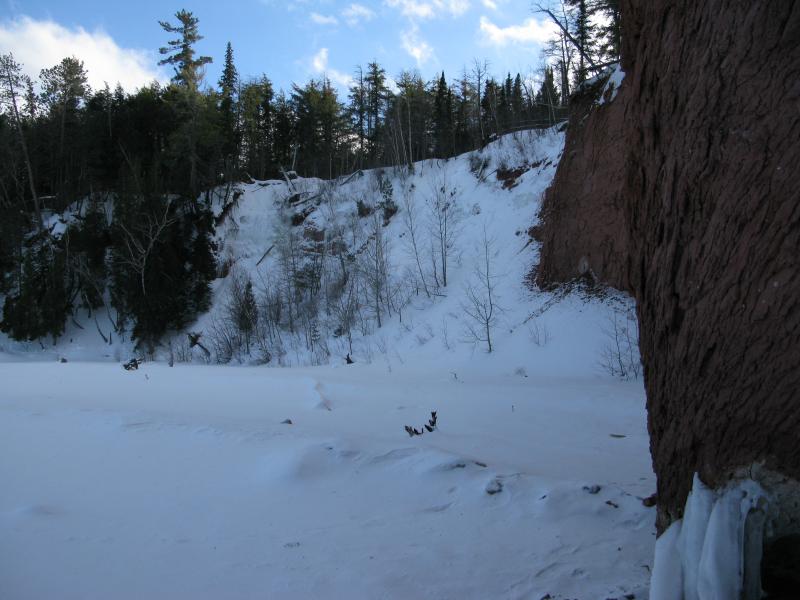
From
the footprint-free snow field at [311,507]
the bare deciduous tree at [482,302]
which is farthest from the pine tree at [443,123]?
the footprint-free snow field at [311,507]

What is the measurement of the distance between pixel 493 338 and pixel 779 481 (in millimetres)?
13487

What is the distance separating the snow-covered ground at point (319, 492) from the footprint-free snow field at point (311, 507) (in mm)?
12

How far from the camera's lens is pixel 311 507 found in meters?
2.97

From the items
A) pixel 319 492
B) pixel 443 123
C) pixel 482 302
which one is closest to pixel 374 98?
pixel 443 123

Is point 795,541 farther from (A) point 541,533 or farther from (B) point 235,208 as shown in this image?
(B) point 235,208

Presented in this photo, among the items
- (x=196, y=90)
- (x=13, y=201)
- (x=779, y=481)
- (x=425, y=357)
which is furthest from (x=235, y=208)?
(x=779, y=481)

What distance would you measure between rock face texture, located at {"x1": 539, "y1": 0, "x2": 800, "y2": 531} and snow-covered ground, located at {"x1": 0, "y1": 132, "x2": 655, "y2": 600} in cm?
78

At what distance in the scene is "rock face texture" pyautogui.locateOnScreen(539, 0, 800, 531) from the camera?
5.32 ft

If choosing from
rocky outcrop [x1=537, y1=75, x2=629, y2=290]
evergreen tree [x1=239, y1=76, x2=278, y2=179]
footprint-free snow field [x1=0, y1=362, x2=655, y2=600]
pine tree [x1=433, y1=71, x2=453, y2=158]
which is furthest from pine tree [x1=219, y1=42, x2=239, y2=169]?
footprint-free snow field [x1=0, y1=362, x2=655, y2=600]

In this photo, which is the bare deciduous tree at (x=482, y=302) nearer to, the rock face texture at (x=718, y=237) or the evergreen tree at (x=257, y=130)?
the rock face texture at (x=718, y=237)

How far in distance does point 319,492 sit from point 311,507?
21 centimetres

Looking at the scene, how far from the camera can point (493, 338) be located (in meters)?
15.0

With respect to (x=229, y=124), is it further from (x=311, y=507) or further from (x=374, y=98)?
(x=311, y=507)

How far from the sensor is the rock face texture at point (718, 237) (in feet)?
5.32
